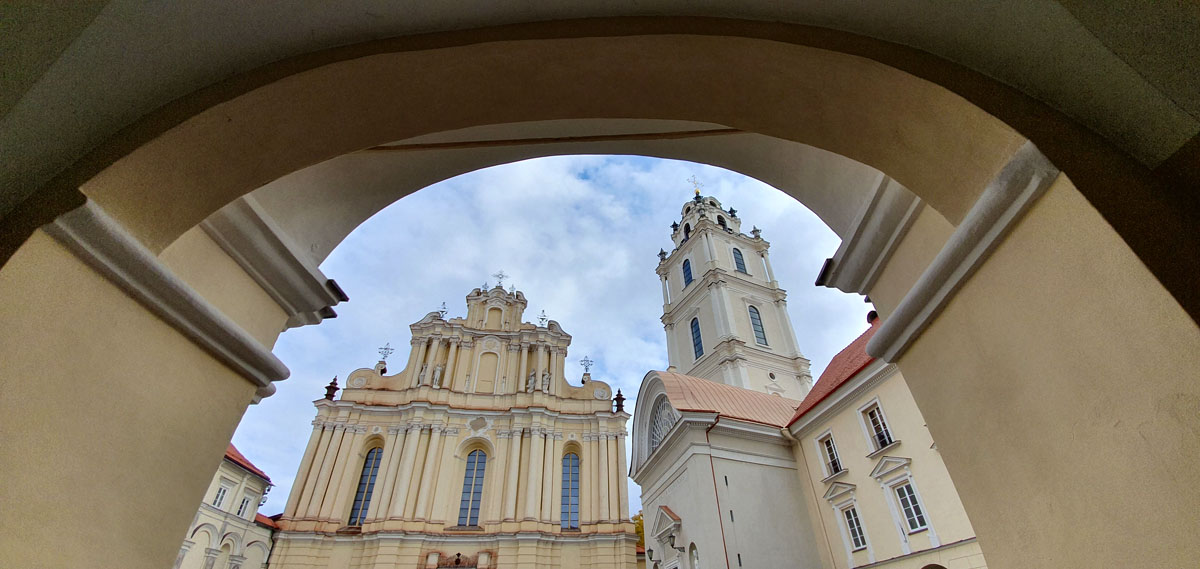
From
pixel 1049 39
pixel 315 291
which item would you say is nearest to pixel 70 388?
pixel 315 291

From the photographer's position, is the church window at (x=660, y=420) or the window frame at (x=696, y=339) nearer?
the church window at (x=660, y=420)

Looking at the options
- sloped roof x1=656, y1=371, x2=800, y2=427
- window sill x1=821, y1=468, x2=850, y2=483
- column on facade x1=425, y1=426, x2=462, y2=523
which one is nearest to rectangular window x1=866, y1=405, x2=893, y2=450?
window sill x1=821, y1=468, x2=850, y2=483

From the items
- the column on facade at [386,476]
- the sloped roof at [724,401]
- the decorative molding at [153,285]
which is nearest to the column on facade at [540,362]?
the column on facade at [386,476]

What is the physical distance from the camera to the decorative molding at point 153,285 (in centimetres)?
208

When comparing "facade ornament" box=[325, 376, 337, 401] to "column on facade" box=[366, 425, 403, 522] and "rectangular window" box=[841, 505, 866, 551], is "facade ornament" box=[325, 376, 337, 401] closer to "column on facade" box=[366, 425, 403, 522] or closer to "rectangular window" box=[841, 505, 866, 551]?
"column on facade" box=[366, 425, 403, 522]

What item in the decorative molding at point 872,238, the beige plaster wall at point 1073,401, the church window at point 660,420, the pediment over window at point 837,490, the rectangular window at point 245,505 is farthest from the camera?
the rectangular window at point 245,505

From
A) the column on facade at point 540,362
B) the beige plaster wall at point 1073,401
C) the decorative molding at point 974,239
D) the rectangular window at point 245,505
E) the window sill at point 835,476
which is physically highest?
the column on facade at point 540,362

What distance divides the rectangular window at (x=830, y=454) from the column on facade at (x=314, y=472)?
20.3 metres

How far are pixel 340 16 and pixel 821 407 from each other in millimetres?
14684

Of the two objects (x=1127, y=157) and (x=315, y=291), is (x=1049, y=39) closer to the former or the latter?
(x=1127, y=157)

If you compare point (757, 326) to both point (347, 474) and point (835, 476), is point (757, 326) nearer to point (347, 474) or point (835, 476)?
point (835, 476)

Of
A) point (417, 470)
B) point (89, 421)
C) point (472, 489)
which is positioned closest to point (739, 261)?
point (472, 489)

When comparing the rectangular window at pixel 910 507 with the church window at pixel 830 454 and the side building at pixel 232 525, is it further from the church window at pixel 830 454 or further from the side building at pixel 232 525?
the side building at pixel 232 525

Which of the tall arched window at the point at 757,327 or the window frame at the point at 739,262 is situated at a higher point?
the window frame at the point at 739,262
